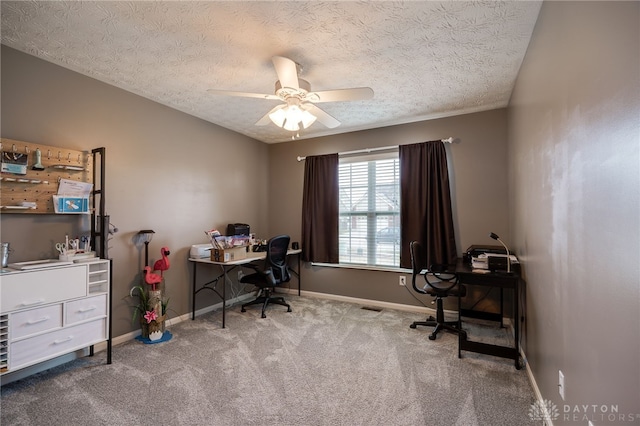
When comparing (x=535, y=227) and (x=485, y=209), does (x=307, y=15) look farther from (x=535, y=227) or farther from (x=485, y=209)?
(x=485, y=209)

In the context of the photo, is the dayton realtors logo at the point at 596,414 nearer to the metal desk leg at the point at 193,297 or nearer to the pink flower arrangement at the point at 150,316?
the pink flower arrangement at the point at 150,316

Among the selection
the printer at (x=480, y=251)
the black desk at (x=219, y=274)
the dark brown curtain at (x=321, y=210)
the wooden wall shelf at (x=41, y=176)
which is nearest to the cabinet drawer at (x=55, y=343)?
the wooden wall shelf at (x=41, y=176)

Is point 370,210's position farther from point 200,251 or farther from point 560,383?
point 560,383

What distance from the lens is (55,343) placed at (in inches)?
84.7

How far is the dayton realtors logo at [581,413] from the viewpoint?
3.08ft

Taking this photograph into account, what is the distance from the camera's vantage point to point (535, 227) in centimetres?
199

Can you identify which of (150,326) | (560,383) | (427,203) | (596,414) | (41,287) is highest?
(427,203)

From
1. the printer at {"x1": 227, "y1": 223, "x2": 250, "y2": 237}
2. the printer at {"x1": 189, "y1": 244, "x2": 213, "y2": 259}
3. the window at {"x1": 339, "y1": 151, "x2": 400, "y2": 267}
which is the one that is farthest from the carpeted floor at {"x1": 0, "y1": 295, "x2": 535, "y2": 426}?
the printer at {"x1": 227, "y1": 223, "x2": 250, "y2": 237}

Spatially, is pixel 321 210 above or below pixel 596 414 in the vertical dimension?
above

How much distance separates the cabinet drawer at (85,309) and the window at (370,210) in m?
2.95

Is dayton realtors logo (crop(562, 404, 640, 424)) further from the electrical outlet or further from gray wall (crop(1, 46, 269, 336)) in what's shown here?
gray wall (crop(1, 46, 269, 336))

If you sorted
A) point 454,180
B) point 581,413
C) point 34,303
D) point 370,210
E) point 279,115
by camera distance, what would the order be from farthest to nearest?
point 370,210, point 454,180, point 279,115, point 34,303, point 581,413

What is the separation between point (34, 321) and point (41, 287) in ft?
0.78

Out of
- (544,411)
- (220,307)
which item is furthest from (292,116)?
(220,307)
